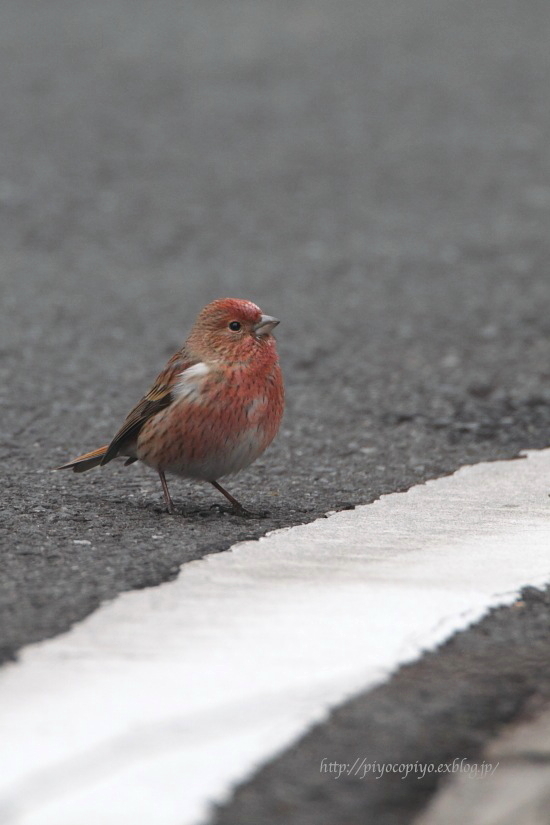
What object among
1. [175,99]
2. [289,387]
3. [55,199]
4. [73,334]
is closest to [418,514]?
[289,387]

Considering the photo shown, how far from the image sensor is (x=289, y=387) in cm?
801

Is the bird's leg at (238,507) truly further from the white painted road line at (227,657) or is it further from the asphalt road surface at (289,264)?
the white painted road line at (227,657)

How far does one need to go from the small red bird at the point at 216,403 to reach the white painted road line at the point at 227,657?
47 cm

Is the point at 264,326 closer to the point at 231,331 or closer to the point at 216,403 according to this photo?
the point at 231,331

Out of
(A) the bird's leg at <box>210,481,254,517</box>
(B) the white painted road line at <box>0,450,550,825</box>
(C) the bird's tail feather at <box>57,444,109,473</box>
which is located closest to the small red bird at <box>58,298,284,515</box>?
(A) the bird's leg at <box>210,481,254,517</box>

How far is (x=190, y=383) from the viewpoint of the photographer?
4.92 m

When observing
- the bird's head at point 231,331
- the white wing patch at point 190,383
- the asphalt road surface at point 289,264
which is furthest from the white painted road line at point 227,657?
the bird's head at point 231,331

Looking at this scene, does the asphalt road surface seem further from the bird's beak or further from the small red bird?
the bird's beak

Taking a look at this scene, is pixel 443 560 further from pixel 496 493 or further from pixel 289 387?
pixel 289 387

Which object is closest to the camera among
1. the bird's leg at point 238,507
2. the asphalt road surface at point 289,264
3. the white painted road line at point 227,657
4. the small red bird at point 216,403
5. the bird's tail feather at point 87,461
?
the white painted road line at point 227,657

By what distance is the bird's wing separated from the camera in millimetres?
5039

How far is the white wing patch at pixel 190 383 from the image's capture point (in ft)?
16.0

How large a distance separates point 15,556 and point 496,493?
7.19 ft

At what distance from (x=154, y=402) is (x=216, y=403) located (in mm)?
363
